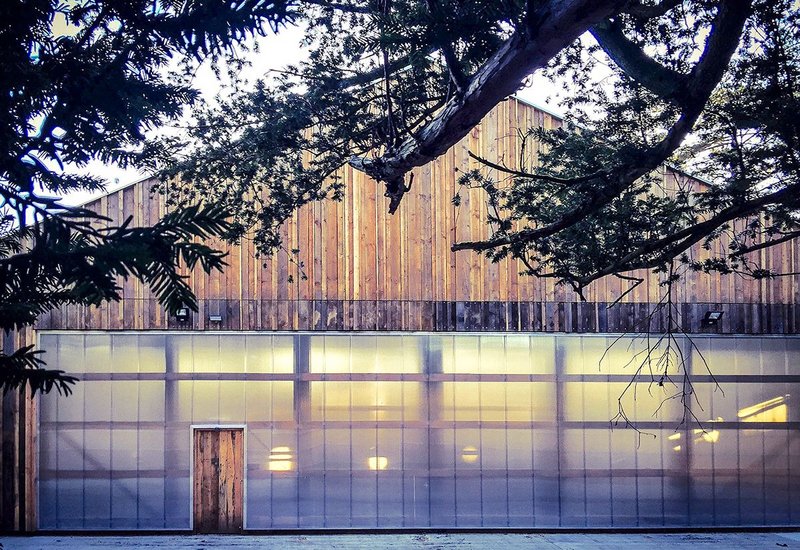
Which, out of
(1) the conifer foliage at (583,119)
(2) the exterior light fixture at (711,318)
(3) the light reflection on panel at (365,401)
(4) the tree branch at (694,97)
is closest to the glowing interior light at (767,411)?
(2) the exterior light fixture at (711,318)

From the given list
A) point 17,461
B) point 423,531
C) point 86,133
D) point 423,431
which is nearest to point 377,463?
point 423,431

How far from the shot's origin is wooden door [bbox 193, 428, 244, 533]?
12766mm

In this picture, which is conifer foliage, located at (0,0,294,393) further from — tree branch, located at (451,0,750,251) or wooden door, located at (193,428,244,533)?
wooden door, located at (193,428,244,533)

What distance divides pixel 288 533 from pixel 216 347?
3402 millimetres

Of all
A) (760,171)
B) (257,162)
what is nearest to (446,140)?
(760,171)

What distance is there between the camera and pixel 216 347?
42.4 feet

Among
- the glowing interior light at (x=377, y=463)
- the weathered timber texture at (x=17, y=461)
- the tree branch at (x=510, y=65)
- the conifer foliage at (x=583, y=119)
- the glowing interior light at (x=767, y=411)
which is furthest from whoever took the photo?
the glowing interior light at (x=767, y=411)

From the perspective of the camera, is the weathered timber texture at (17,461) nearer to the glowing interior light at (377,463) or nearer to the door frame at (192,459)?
the door frame at (192,459)

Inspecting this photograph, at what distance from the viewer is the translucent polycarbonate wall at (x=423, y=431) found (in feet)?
41.7

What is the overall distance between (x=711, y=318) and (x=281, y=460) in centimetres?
790

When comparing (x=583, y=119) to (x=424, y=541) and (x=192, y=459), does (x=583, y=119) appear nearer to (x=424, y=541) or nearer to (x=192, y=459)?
(x=424, y=541)

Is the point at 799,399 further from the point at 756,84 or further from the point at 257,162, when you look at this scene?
the point at 257,162

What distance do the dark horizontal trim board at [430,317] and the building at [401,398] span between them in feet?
0.12

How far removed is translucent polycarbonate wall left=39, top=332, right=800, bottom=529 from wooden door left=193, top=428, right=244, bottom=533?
0.62 feet
